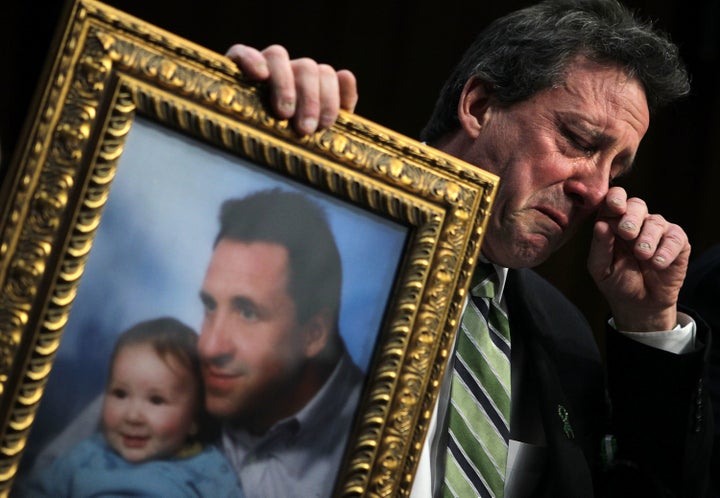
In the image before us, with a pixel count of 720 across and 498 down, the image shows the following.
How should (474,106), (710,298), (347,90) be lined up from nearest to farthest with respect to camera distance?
(347,90) → (474,106) → (710,298)

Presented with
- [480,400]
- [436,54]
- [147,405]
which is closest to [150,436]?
[147,405]

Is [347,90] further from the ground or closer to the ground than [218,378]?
further from the ground

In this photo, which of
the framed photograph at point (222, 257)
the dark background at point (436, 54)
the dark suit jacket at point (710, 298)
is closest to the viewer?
the framed photograph at point (222, 257)

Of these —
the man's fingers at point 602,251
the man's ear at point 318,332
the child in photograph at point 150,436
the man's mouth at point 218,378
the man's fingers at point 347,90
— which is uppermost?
the man's fingers at point 602,251

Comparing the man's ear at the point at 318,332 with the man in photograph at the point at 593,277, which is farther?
the man in photograph at the point at 593,277

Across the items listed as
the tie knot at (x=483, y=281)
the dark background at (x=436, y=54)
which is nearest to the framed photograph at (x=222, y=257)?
the tie knot at (x=483, y=281)

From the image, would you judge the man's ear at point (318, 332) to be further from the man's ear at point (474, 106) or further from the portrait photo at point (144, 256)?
the man's ear at point (474, 106)

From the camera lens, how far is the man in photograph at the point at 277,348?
98 cm

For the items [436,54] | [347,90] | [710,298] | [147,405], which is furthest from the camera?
[436,54]

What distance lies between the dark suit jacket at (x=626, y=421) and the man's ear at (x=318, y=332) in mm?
541

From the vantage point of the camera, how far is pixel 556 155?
4.74ft

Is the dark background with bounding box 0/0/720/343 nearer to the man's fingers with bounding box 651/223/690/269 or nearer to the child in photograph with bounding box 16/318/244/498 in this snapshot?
the man's fingers with bounding box 651/223/690/269

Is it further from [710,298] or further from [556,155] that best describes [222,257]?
[710,298]

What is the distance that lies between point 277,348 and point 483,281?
0.57 m
